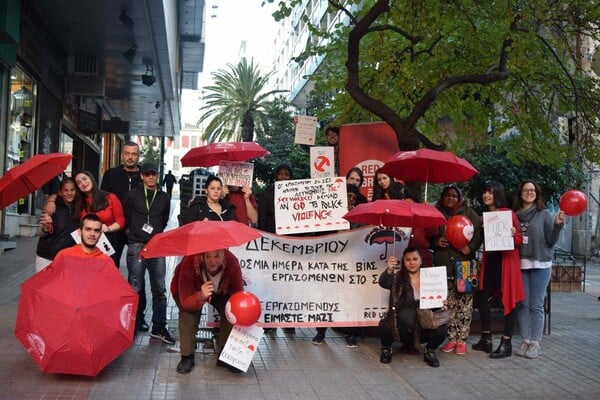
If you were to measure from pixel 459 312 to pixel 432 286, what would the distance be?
826mm

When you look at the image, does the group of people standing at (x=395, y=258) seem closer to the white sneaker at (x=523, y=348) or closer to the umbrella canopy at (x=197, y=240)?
the white sneaker at (x=523, y=348)

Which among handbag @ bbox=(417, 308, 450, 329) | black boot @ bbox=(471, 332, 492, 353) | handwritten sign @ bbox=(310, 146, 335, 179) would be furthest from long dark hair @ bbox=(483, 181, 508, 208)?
handwritten sign @ bbox=(310, 146, 335, 179)

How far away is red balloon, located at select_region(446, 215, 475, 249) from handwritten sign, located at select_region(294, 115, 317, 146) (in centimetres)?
356

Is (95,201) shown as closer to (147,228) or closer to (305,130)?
(147,228)

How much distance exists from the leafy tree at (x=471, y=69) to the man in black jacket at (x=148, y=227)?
10.6 ft

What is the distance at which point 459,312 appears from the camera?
728 centimetres

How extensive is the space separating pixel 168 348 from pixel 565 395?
3.86m

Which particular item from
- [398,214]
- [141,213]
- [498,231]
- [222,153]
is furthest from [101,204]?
[498,231]

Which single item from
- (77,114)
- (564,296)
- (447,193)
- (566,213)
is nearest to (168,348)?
(447,193)

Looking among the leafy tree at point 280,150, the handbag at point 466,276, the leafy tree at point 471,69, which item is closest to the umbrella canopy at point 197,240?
the handbag at point 466,276

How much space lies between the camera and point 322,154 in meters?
9.23

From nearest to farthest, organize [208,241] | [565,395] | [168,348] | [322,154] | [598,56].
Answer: [208,241]
[565,395]
[168,348]
[598,56]
[322,154]

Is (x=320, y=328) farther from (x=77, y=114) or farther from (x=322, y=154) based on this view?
(x=77, y=114)

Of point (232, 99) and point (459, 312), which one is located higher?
point (232, 99)
